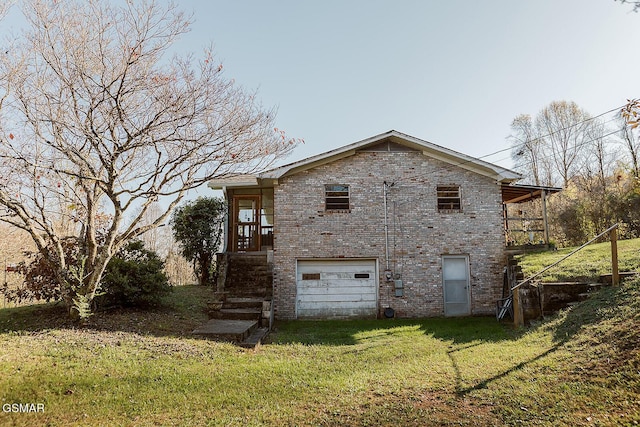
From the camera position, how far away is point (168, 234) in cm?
3145

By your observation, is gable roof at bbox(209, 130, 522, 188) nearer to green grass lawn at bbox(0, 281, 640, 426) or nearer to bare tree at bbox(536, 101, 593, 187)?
green grass lawn at bbox(0, 281, 640, 426)

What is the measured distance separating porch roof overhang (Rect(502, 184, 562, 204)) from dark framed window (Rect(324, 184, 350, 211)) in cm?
600

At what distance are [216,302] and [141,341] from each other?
13.3 feet

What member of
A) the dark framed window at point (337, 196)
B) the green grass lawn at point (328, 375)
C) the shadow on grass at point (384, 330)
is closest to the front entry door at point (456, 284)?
the shadow on grass at point (384, 330)

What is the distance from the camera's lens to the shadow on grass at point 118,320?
9.01m

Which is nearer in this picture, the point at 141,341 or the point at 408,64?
the point at 141,341

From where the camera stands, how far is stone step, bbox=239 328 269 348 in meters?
9.05

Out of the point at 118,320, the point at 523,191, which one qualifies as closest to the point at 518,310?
the point at 523,191

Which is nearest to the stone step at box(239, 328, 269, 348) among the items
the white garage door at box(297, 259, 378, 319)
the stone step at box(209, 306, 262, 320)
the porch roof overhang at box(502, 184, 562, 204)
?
the stone step at box(209, 306, 262, 320)

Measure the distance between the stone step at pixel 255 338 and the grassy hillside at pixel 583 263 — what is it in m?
7.44

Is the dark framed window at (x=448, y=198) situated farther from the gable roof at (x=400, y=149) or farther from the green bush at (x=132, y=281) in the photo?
the green bush at (x=132, y=281)

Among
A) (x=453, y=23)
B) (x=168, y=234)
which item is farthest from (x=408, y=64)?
(x=168, y=234)

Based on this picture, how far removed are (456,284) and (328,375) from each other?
8316 millimetres

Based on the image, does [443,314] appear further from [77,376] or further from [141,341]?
[77,376]
